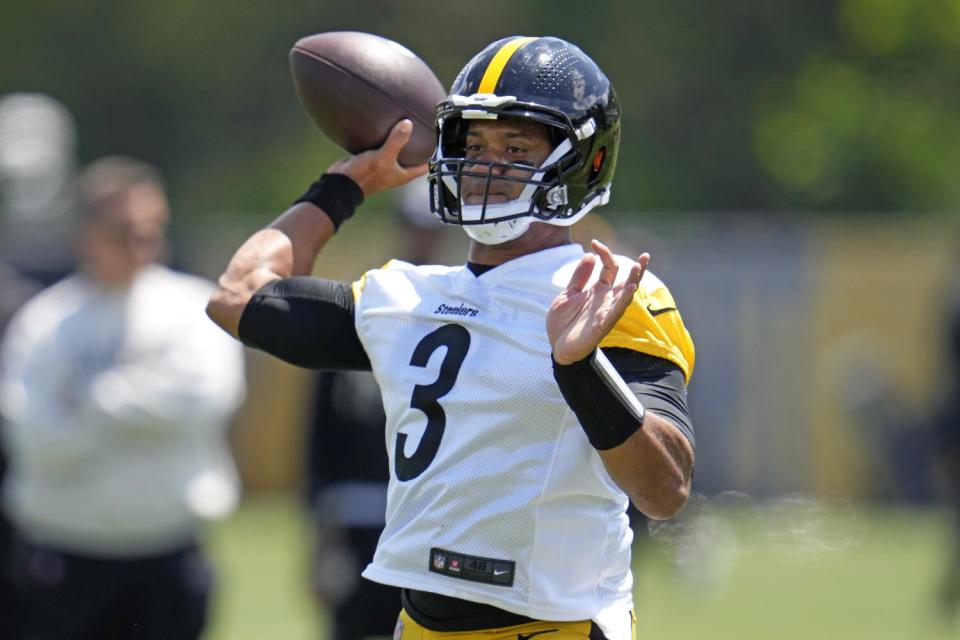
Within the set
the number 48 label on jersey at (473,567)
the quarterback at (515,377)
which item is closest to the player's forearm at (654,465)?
the quarterback at (515,377)

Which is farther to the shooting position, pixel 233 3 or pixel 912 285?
pixel 233 3

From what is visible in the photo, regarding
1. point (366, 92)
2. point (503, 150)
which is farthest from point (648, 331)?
point (366, 92)

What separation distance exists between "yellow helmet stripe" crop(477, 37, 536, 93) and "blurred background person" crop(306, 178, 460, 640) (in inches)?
104

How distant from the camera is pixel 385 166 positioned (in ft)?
13.3

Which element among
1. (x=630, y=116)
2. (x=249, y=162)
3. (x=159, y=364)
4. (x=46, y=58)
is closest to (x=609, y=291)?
(x=159, y=364)

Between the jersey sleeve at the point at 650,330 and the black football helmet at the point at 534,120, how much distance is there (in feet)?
0.92

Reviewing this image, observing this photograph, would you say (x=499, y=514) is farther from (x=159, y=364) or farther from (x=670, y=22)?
(x=670, y=22)

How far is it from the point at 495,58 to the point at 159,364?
2904 mm

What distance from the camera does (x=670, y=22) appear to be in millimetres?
23594

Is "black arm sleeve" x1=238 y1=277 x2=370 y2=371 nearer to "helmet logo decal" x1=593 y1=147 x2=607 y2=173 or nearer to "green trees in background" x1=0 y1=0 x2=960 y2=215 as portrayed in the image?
"helmet logo decal" x1=593 y1=147 x2=607 y2=173

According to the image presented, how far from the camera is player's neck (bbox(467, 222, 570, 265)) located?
3.63 meters

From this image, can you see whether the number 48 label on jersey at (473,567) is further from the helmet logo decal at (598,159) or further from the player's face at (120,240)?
the player's face at (120,240)

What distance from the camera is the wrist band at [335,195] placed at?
4.07 m

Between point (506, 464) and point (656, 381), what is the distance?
1.09 ft
